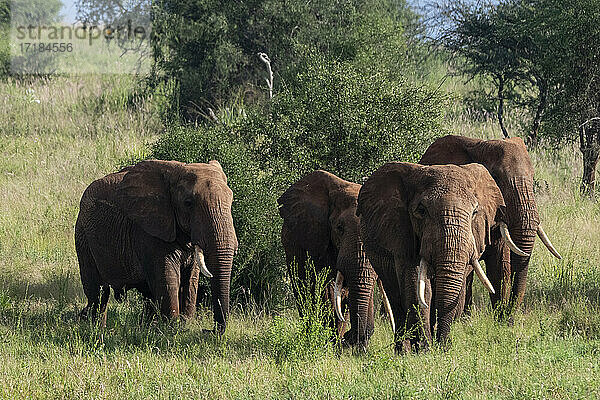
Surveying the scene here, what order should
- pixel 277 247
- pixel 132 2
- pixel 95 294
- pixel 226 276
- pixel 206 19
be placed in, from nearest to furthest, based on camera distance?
pixel 226 276 → pixel 95 294 → pixel 277 247 → pixel 206 19 → pixel 132 2

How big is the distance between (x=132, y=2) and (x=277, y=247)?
2795 centimetres

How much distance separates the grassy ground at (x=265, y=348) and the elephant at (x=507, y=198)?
16.6 inches

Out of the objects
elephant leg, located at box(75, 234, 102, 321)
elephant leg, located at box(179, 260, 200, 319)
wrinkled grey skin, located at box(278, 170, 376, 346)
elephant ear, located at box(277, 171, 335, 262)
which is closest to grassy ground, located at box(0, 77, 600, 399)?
elephant leg, located at box(179, 260, 200, 319)

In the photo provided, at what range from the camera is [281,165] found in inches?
468

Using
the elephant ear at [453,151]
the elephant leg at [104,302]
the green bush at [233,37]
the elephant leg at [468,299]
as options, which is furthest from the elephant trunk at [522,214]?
the green bush at [233,37]

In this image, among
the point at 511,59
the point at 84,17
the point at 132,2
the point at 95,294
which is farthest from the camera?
the point at 84,17

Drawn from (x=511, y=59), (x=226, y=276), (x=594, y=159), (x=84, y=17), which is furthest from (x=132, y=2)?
(x=226, y=276)

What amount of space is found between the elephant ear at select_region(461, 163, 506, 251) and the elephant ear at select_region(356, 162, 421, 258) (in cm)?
54

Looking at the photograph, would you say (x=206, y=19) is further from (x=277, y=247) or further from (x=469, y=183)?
→ (x=469, y=183)

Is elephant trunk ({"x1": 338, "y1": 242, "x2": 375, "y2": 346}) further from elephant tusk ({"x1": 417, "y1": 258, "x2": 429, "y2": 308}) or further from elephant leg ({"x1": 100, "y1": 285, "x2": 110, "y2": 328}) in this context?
elephant leg ({"x1": 100, "y1": 285, "x2": 110, "y2": 328})

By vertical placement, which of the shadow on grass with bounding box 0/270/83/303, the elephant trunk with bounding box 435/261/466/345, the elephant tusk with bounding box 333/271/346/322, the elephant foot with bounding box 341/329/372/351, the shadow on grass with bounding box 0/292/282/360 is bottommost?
the shadow on grass with bounding box 0/270/83/303

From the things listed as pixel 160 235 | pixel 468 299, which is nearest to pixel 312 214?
pixel 160 235

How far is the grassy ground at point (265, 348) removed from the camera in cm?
718

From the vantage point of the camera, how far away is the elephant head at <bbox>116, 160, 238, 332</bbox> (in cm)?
875
